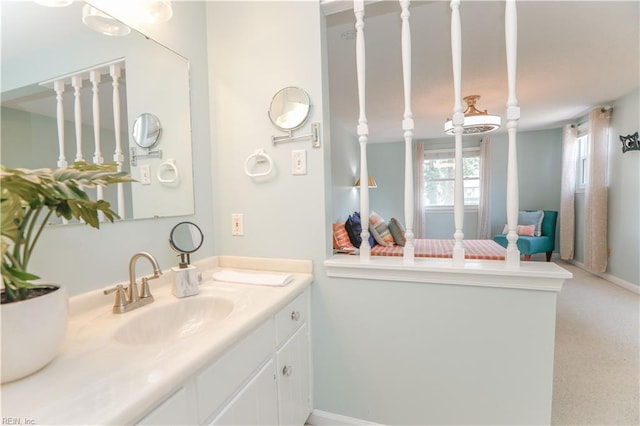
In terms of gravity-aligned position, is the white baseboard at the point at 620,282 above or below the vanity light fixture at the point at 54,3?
below

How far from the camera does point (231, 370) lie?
2.67 ft

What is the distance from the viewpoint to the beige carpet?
1585mm

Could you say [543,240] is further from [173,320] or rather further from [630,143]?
[173,320]

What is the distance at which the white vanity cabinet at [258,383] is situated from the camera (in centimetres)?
68

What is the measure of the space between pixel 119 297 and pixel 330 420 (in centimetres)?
117

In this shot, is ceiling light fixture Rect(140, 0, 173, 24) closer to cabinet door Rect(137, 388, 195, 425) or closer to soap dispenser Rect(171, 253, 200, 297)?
soap dispenser Rect(171, 253, 200, 297)

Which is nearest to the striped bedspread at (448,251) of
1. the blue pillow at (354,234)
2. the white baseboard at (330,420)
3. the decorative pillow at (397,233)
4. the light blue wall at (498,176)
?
the decorative pillow at (397,233)

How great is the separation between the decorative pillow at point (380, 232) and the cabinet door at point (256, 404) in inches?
104

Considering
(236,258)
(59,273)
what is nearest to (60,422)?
(59,273)

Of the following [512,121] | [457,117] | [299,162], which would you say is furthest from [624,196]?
[299,162]

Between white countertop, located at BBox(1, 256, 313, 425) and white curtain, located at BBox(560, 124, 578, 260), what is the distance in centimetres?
559

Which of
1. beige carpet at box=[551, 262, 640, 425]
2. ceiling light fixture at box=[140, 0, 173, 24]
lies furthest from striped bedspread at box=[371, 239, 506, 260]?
ceiling light fixture at box=[140, 0, 173, 24]

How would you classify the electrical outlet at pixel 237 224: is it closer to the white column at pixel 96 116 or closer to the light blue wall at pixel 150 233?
the light blue wall at pixel 150 233
